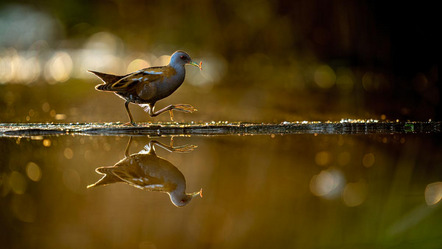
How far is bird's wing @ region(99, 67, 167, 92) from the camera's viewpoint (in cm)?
356

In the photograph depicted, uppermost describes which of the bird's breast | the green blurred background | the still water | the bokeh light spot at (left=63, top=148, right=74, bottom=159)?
the green blurred background

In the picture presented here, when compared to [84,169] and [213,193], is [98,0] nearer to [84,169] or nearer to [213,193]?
[84,169]

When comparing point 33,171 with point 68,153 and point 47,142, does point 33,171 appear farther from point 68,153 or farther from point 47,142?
point 47,142

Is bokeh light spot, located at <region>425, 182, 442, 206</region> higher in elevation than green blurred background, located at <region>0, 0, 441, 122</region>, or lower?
lower

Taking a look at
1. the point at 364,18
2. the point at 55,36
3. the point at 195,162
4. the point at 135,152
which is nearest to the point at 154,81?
the point at 135,152

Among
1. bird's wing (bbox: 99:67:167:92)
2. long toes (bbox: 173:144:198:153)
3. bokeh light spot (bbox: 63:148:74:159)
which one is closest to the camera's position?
bokeh light spot (bbox: 63:148:74:159)

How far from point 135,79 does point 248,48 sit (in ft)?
11.6

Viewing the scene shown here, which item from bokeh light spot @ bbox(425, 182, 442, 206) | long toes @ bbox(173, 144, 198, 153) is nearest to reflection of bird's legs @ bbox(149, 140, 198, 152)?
long toes @ bbox(173, 144, 198, 153)

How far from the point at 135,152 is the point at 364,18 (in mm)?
4759

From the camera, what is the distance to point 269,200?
5.07 ft

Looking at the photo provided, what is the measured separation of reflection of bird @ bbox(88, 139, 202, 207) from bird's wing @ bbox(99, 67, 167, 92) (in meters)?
1.27

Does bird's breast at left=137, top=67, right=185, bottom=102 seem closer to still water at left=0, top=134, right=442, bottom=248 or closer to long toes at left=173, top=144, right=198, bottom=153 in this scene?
still water at left=0, top=134, right=442, bottom=248

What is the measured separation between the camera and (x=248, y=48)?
6906 millimetres

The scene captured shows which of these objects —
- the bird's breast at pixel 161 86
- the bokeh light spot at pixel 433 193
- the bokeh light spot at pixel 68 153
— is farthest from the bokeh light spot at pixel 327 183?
the bird's breast at pixel 161 86
